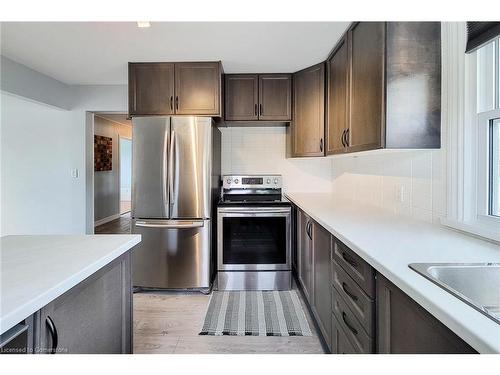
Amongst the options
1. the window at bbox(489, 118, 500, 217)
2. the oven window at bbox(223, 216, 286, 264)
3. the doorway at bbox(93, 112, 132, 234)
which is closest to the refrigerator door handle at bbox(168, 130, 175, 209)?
the oven window at bbox(223, 216, 286, 264)

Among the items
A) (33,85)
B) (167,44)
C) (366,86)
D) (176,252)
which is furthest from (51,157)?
(366,86)

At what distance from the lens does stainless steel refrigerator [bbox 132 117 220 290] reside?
2.77 meters

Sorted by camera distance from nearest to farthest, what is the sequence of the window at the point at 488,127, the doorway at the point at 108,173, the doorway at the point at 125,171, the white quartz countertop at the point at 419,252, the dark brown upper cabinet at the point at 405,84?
the white quartz countertop at the point at 419,252 < the window at the point at 488,127 < the dark brown upper cabinet at the point at 405,84 < the doorway at the point at 108,173 < the doorway at the point at 125,171

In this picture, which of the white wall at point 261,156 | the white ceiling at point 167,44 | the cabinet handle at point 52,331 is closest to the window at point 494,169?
the white ceiling at point 167,44

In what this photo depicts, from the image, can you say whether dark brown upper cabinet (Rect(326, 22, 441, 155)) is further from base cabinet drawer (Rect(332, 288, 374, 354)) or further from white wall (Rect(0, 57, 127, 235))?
white wall (Rect(0, 57, 127, 235))

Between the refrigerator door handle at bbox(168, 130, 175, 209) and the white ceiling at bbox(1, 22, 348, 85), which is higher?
the white ceiling at bbox(1, 22, 348, 85)

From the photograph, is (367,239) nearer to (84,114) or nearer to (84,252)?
(84,252)

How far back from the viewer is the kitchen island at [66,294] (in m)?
0.77

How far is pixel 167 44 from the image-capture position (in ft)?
8.03

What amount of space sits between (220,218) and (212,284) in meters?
0.69

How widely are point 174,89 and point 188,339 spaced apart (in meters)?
2.17

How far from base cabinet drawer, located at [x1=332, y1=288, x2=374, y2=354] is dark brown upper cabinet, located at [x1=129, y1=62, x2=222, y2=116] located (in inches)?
77.7

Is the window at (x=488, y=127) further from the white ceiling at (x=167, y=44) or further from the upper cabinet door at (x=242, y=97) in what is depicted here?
the upper cabinet door at (x=242, y=97)

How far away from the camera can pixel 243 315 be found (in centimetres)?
242
